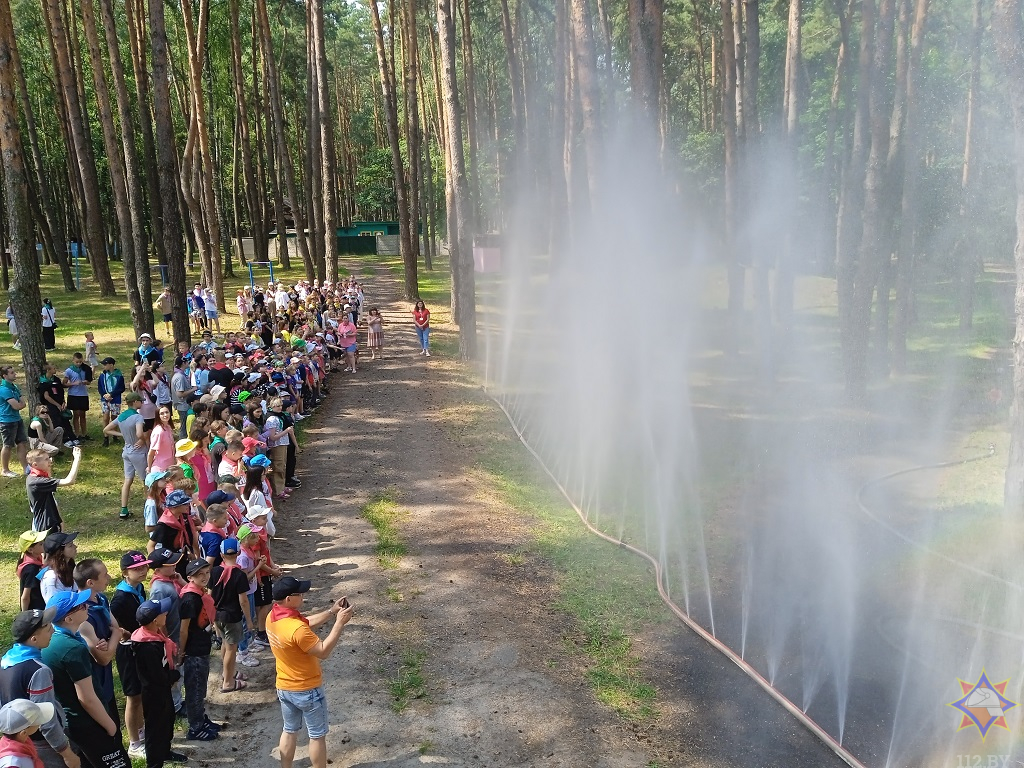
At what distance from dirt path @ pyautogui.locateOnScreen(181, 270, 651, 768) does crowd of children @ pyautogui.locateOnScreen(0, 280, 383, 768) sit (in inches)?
21.8

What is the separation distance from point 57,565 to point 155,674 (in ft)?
4.22

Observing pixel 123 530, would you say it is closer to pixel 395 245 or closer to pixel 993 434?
pixel 993 434

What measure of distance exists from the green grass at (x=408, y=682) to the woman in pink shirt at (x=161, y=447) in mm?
4398

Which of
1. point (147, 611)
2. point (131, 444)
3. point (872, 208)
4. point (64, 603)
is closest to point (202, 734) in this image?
point (147, 611)

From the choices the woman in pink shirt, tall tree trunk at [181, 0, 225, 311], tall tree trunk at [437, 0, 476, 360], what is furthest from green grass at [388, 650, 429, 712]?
tall tree trunk at [181, 0, 225, 311]

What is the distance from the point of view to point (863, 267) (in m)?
17.8

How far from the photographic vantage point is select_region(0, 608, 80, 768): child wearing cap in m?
5.24

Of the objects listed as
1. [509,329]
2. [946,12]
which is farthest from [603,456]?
[946,12]

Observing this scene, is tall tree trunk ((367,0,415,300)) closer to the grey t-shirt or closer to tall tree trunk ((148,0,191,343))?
tall tree trunk ((148,0,191,343))

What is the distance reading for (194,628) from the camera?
7074mm

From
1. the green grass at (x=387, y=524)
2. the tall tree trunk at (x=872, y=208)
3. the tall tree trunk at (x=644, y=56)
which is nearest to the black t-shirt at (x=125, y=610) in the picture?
the green grass at (x=387, y=524)

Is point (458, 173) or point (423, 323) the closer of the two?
point (458, 173)

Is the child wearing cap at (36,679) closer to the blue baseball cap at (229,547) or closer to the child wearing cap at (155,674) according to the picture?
the child wearing cap at (155,674)

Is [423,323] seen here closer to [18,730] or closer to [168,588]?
[168,588]
